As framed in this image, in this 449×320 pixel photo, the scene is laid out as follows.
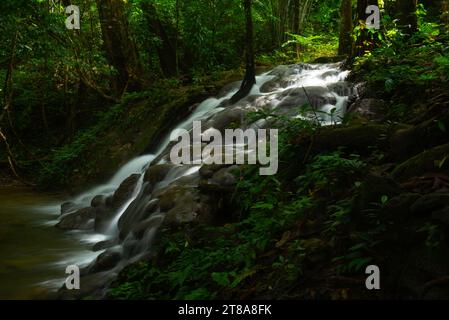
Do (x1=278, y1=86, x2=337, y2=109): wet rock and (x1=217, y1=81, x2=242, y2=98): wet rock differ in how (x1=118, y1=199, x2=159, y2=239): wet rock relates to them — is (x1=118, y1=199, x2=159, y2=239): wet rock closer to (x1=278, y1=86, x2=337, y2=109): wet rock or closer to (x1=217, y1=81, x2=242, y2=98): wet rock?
(x1=278, y1=86, x2=337, y2=109): wet rock

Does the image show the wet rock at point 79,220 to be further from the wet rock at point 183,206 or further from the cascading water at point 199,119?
the wet rock at point 183,206

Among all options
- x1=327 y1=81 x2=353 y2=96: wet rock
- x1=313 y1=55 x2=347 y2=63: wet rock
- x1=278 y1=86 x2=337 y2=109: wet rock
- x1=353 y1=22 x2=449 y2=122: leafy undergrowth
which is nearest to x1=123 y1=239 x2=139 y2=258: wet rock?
x1=353 y1=22 x2=449 y2=122: leafy undergrowth

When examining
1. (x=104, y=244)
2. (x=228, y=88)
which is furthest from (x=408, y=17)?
(x=104, y=244)

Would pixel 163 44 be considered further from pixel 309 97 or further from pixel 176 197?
pixel 176 197

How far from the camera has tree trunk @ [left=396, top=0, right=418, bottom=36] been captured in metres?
9.22

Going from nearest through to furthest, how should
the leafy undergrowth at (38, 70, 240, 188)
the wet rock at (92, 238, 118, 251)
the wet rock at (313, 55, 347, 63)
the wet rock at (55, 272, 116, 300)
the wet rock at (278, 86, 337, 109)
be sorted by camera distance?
the wet rock at (55, 272, 116, 300) → the wet rock at (92, 238, 118, 251) → the wet rock at (278, 86, 337, 109) → the leafy undergrowth at (38, 70, 240, 188) → the wet rock at (313, 55, 347, 63)

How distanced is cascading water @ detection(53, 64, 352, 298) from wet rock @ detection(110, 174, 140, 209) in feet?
0.13

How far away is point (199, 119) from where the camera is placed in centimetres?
1070

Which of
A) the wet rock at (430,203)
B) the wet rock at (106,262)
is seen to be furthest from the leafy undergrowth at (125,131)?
the wet rock at (430,203)

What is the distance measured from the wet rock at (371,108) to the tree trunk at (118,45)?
27.7 feet

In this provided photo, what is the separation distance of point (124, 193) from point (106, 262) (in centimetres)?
279
